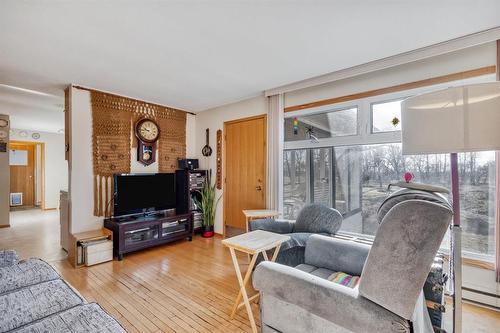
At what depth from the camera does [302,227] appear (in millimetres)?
2742

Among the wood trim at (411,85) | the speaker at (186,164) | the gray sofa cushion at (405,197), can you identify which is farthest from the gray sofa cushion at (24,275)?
the wood trim at (411,85)

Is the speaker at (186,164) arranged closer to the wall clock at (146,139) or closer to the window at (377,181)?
the wall clock at (146,139)

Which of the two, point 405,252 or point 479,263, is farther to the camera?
point 479,263

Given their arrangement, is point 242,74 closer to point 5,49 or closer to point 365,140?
point 365,140

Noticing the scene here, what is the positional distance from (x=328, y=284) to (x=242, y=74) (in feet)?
8.40

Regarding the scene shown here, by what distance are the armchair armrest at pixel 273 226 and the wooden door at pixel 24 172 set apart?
8.54 meters

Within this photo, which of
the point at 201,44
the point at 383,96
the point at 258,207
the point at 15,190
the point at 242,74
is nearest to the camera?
the point at 201,44

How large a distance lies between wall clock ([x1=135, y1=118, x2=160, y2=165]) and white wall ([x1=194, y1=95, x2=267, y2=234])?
881 millimetres

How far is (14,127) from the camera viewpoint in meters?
6.68

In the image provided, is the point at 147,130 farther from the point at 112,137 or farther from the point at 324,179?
the point at 324,179

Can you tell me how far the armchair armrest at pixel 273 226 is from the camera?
2.82 meters

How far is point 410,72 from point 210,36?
84.6 inches

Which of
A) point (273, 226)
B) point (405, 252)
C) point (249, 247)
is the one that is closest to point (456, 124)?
point (405, 252)

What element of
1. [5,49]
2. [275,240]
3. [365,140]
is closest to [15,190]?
[5,49]
